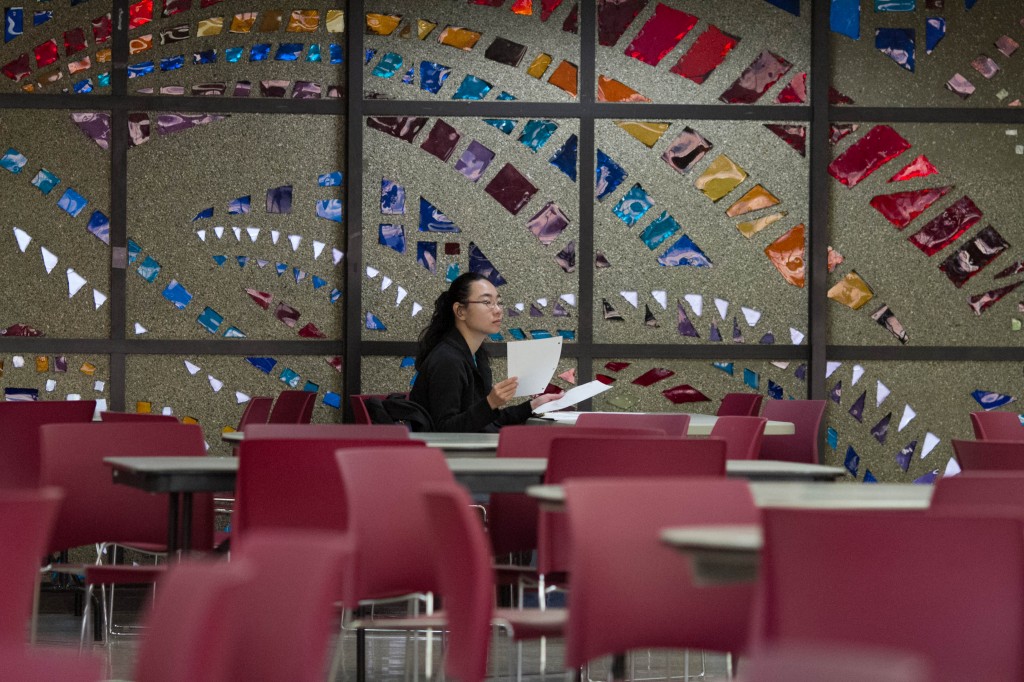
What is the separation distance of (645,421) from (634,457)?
5.68 ft

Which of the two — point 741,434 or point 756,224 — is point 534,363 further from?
point 756,224

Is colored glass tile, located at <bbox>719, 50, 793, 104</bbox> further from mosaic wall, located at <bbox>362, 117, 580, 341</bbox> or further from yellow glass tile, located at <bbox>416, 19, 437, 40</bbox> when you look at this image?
yellow glass tile, located at <bbox>416, 19, 437, 40</bbox>

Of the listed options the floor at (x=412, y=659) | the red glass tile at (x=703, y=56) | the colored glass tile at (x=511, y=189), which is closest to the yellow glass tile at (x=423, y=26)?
the colored glass tile at (x=511, y=189)

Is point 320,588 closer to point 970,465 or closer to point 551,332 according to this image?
point 970,465

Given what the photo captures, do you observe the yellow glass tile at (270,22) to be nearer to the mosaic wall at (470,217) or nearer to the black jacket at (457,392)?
the mosaic wall at (470,217)

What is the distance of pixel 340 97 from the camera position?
25.7ft

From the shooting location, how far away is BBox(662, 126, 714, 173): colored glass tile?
26.0 feet

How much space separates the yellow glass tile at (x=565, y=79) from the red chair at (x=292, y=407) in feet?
6.85

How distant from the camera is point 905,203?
796 centimetres

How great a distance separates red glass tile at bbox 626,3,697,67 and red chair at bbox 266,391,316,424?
2.49 meters

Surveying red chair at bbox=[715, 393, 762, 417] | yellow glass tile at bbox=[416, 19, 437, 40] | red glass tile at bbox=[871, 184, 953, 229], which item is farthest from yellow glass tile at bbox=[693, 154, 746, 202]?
yellow glass tile at bbox=[416, 19, 437, 40]

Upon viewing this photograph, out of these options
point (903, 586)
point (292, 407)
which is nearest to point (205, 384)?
point (292, 407)

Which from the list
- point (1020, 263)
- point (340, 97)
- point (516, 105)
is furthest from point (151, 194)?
point (1020, 263)

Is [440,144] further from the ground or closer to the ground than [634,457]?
further from the ground
